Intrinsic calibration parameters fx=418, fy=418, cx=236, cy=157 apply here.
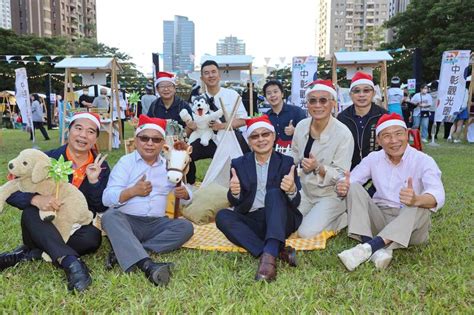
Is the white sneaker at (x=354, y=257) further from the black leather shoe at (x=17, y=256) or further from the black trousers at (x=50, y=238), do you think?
the black leather shoe at (x=17, y=256)

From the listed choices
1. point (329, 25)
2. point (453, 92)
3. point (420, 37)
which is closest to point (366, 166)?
point (453, 92)

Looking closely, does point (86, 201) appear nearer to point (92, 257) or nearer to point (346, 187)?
point (92, 257)

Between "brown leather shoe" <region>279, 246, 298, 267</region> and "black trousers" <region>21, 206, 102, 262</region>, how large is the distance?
1.47m

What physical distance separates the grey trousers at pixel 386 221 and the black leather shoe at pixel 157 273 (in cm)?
146

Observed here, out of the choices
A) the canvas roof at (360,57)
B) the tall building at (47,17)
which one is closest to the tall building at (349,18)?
the tall building at (47,17)

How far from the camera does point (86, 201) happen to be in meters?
3.32

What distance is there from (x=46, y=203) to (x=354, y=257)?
2237 mm

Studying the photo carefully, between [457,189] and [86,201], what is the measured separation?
195 inches

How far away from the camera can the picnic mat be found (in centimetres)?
354

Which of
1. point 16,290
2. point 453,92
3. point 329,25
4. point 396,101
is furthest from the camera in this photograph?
point 329,25

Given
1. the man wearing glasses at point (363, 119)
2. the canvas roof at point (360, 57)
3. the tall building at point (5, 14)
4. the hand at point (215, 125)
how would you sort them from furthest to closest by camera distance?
1. the tall building at point (5, 14)
2. the canvas roof at point (360, 57)
3. the hand at point (215, 125)
4. the man wearing glasses at point (363, 119)

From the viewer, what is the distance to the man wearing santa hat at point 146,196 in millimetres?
3277

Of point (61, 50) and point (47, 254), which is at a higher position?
point (61, 50)

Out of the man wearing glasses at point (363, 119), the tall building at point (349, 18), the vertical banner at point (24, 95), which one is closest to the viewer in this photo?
the man wearing glasses at point (363, 119)
